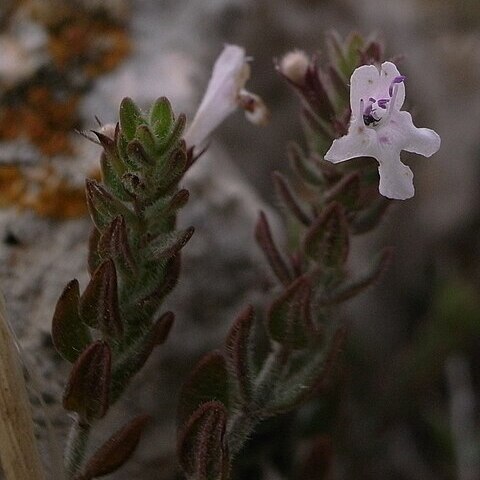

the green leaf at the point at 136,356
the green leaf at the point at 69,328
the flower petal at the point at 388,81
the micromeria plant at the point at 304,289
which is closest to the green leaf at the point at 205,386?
the micromeria plant at the point at 304,289

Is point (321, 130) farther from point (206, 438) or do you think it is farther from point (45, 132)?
point (45, 132)

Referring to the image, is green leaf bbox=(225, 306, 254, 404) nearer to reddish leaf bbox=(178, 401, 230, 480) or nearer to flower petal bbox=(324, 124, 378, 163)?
reddish leaf bbox=(178, 401, 230, 480)

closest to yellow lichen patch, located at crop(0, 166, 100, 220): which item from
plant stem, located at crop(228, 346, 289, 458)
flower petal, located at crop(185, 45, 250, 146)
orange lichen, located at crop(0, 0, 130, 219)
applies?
orange lichen, located at crop(0, 0, 130, 219)

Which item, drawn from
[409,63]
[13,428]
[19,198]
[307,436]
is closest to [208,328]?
[307,436]

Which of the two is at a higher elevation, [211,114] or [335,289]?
[211,114]

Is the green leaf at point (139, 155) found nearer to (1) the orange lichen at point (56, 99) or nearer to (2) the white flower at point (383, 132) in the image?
(2) the white flower at point (383, 132)
